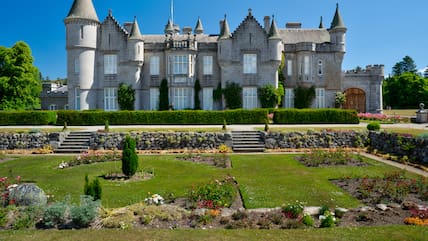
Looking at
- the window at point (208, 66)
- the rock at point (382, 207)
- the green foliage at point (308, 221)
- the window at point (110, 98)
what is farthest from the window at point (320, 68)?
the green foliage at point (308, 221)

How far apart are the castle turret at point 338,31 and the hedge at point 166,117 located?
1773 cm

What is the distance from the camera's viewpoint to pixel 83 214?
865 cm

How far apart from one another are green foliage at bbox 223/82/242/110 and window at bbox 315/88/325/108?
9811 mm

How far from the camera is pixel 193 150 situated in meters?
22.7

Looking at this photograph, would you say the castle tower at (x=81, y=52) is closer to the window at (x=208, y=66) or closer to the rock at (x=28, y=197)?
the window at (x=208, y=66)

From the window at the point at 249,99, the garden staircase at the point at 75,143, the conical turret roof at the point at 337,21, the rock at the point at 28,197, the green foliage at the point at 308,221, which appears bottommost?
the green foliage at the point at 308,221

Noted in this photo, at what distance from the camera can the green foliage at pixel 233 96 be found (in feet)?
125

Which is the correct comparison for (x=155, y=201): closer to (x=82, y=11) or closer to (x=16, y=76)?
(x=82, y=11)

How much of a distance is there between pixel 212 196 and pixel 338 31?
3588 cm

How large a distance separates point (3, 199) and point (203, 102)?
3004 cm

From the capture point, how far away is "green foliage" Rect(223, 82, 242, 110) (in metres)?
38.1

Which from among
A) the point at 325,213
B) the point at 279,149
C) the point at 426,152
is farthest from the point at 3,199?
the point at 426,152

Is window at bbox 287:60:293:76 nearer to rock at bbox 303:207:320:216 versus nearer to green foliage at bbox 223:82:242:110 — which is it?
green foliage at bbox 223:82:242:110

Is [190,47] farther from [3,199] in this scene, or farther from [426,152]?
[3,199]
